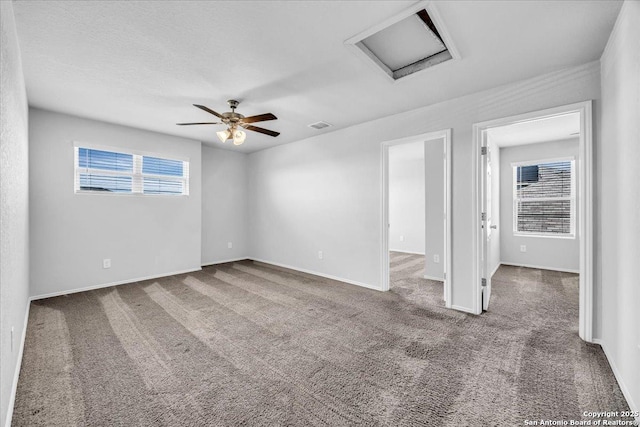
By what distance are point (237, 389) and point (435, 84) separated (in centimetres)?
328

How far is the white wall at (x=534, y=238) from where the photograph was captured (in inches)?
202

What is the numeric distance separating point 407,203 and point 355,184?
12.6ft

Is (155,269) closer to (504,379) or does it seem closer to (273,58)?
(273,58)

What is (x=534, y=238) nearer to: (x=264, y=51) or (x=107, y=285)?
(x=264, y=51)

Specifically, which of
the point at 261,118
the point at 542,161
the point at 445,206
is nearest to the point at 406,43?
the point at 261,118

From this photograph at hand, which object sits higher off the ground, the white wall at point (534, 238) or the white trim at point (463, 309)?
the white wall at point (534, 238)

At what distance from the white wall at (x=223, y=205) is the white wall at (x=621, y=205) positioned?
19.2 feet

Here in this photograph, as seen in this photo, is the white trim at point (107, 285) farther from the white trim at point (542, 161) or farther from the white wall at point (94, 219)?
the white trim at point (542, 161)

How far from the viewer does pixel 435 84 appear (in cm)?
286

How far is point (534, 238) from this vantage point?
554cm

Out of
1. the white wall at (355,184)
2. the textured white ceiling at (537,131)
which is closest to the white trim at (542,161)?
the textured white ceiling at (537,131)

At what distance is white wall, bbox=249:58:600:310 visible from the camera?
2.84 meters

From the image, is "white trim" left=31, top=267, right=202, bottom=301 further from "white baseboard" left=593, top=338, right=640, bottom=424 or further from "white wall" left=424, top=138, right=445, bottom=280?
"white baseboard" left=593, top=338, right=640, bottom=424

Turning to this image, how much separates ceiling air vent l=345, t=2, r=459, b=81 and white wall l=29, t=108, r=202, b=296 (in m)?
3.97
